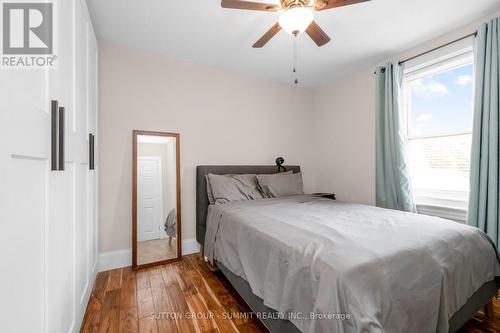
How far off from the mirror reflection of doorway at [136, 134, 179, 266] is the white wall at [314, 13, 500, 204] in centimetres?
243

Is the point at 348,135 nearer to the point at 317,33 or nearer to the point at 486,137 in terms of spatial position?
the point at 486,137

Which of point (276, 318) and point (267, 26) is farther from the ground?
point (267, 26)

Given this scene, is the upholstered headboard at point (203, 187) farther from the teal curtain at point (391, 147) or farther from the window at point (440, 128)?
the window at point (440, 128)

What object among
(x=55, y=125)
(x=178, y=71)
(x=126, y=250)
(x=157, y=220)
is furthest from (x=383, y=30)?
(x=126, y=250)

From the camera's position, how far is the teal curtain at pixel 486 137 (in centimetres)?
186

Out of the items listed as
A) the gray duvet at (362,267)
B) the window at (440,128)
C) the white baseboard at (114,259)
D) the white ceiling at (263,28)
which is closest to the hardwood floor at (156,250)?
the white baseboard at (114,259)

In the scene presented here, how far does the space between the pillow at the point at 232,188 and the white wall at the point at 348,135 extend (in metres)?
1.47

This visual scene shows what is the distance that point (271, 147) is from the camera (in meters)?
3.49

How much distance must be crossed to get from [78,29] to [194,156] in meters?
1.65

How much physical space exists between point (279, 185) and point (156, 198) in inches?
60.3

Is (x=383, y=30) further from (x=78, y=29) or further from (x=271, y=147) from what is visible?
(x=78, y=29)

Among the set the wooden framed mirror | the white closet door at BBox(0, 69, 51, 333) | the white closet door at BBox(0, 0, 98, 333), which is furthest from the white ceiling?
the white closet door at BBox(0, 69, 51, 333)

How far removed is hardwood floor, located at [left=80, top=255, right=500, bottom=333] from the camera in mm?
1510

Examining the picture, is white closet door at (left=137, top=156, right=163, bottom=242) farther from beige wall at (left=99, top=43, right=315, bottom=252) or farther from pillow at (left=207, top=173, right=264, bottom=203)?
pillow at (left=207, top=173, right=264, bottom=203)
